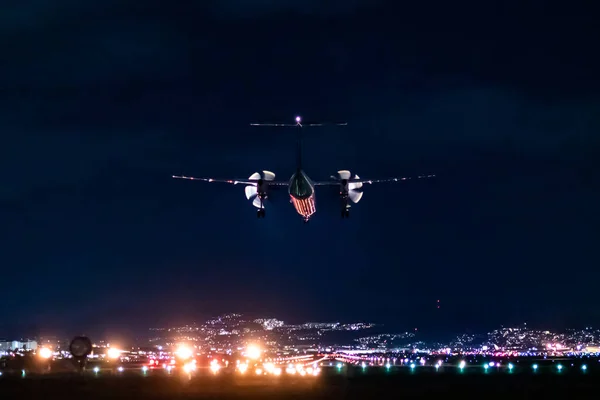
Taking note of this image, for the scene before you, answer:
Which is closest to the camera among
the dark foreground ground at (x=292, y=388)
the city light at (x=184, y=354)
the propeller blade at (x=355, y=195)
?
the dark foreground ground at (x=292, y=388)

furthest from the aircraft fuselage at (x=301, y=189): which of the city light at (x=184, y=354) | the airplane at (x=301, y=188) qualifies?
the city light at (x=184, y=354)

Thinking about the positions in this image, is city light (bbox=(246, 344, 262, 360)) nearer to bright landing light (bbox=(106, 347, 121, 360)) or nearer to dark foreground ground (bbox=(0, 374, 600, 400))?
bright landing light (bbox=(106, 347, 121, 360))

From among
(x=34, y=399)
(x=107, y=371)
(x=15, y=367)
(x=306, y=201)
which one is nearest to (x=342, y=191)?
(x=306, y=201)

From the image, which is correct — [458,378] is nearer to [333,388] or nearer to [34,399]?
[333,388]

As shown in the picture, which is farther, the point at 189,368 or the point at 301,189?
the point at 301,189

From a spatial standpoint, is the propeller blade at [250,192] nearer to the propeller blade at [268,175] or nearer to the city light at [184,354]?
the propeller blade at [268,175]

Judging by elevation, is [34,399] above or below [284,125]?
below

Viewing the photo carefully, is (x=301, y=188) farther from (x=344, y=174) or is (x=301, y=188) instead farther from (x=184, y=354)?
(x=184, y=354)

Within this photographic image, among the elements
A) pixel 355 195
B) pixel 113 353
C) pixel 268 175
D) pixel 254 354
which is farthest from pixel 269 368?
pixel 254 354

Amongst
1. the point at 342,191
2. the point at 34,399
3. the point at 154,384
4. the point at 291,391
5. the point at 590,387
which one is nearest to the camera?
the point at 34,399
